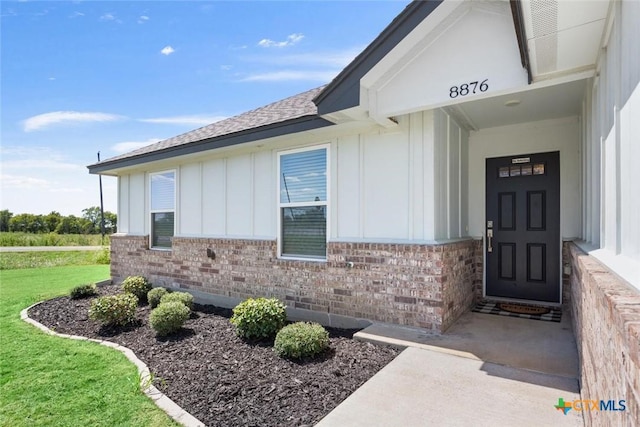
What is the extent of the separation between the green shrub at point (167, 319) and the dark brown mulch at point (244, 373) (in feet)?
0.48

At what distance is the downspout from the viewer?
2.82 metres

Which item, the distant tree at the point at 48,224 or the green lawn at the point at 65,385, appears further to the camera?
the distant tree at the point at 48,224

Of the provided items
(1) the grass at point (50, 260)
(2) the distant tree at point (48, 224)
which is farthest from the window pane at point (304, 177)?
(2) the distant tree at point (48, 224)

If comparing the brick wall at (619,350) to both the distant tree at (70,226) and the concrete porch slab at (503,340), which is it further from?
the distant tree at (70,226)

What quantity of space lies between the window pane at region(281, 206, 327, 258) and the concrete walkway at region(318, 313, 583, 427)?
1.84m

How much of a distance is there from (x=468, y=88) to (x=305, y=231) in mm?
3434

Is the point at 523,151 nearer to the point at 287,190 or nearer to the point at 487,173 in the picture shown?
the point at 487,173

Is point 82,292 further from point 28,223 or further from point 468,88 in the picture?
point 28,223

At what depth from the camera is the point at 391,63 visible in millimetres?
4258

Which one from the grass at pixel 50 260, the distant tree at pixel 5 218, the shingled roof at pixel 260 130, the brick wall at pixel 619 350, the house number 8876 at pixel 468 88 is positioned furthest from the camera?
the distant tree at pixel 5 218

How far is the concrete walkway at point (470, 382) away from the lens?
2678 millimetres

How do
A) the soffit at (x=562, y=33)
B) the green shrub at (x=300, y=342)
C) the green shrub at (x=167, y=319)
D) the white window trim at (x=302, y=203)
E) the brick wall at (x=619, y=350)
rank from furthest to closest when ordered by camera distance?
the white window trim at (x=302, y=203) < the green shrub at (x=167, y=319) < the green shrub at (x=300, y=342) < the soffit at (x=562, y=33) < the brick wall at (x=619, y=350)

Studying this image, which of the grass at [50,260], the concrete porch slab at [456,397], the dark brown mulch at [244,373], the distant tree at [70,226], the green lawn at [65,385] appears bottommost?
the grass at [50,260]

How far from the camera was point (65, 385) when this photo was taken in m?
3.70
